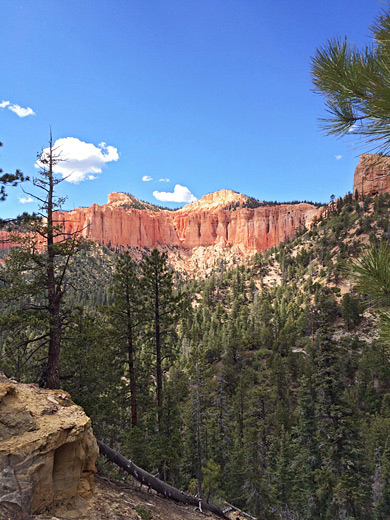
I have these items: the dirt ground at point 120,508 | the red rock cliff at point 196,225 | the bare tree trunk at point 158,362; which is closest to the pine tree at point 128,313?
A: the bare tree trunk at point 158,362

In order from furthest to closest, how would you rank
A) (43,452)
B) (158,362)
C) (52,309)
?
(158,362)
(52,309)
(43,452)

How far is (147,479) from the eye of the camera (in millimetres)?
8141

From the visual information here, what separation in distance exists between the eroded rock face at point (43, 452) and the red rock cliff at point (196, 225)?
14049 cm

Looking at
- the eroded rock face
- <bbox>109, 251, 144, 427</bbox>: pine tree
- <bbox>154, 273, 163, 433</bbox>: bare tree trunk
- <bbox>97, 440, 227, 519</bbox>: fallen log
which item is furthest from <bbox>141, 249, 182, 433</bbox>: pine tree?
the eroded rock face

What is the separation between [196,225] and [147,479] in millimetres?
179448

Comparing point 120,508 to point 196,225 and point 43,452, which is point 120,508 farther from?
point 196,225

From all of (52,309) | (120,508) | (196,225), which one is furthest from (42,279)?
(196,225)

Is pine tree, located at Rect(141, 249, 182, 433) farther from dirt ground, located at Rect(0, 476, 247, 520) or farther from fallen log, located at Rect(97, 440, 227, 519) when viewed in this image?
dirt ground, located at Rect(0, 476, 247, 520)

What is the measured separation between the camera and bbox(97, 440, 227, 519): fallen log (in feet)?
26.0

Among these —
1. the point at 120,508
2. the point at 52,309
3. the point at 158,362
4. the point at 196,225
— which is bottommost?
the point at 120,508

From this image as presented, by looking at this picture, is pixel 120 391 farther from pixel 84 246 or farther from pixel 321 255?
pixel 321 255

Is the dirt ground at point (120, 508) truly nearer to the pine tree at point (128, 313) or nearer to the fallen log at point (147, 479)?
the fallen log at point (147, 479)

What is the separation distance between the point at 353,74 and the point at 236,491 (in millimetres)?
21695

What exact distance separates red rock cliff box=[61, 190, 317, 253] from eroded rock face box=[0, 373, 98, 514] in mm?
140489
